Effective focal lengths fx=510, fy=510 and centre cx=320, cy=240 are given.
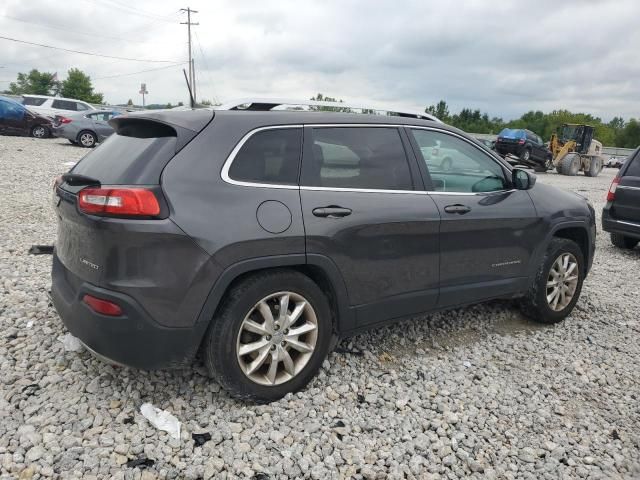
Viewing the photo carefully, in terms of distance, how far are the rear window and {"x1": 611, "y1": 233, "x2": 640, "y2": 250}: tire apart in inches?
304

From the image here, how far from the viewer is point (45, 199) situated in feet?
28.1

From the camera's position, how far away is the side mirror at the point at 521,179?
411 centimetres

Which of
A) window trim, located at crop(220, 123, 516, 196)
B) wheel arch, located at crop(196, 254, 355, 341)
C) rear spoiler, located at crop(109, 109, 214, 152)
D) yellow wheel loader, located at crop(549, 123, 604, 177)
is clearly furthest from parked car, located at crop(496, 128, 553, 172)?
rear spoiler, located at crop(109, 109, 214, 152)

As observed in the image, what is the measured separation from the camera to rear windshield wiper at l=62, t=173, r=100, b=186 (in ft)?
8.93

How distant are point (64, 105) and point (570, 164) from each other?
23372 mm

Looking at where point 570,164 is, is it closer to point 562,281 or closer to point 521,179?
point 562,281

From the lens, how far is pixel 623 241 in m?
8.12

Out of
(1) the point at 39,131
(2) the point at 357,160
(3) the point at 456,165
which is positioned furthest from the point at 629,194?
(1) the point at 39,131

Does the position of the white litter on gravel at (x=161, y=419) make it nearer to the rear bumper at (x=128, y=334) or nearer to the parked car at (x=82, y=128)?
the rear bumper at (x=128, y=334)

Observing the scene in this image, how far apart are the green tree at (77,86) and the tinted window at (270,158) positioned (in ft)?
282

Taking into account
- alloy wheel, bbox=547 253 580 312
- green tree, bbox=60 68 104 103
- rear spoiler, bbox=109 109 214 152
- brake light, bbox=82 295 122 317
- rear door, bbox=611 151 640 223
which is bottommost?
alloy wheel, bbox=547 253 580 312

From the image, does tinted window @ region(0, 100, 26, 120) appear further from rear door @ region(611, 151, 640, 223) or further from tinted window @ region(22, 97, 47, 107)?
rear door @ region(611, 151, 640, 223)

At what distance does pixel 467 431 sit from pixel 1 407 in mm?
2625

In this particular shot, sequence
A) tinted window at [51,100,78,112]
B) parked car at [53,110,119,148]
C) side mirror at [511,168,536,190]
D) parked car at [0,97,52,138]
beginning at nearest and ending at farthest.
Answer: side mirror at [511,168,536,190] → parked car at [53,110,119,148] → parked car at [0,97,52,138] → tinted window at [51,100,78,112]
